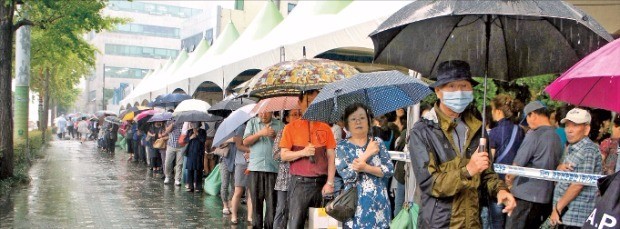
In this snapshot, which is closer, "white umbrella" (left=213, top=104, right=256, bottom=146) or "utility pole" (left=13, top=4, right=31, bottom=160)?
"white umbrella" (left=213, top=104, right=256, bottom=146)

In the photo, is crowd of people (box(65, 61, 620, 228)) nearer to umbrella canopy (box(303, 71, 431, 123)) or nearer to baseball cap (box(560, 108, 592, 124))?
baseball cap (box(560, 108, 592, 124))

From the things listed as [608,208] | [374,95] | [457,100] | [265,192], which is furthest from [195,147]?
[608,208]

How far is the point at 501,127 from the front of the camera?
23.4 feet

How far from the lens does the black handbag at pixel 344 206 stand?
521cm

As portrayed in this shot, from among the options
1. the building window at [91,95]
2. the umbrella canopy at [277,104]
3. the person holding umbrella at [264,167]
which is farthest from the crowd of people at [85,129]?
the building window at [91,95]

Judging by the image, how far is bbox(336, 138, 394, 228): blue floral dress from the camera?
5.29 metres

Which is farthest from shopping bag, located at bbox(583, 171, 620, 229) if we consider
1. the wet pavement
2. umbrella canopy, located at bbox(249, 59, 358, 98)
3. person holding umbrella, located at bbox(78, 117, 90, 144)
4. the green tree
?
person holding umbrella, located at bbox(78, 117, 90, 144)

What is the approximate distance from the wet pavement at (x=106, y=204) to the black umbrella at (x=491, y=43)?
5437 millimetres

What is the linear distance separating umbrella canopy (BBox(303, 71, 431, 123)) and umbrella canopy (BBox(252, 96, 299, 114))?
1.69 metres

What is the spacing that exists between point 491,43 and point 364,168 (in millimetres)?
1360

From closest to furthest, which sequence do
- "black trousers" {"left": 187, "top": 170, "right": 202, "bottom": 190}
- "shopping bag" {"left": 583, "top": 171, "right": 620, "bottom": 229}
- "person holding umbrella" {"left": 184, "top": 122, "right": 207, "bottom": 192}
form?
"shopping bag" {"left": 583, "top": 171, "right": 620, "bottom": 229} < "person holding umbrella" {"left": 184, "top": 122, "right": 207, "bottom": 192} < "black trousers" {"left": 187, "top": 170, "right": 202, "bottom": 190}

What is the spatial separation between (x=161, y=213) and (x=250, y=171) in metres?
3.23

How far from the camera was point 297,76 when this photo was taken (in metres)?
7.30

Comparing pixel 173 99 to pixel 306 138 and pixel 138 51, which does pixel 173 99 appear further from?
pixel 138 51
